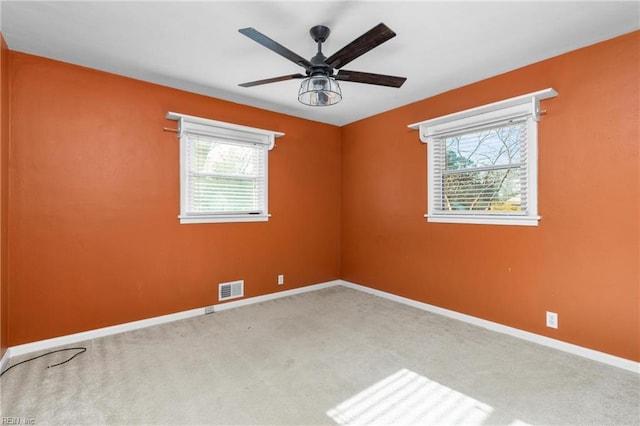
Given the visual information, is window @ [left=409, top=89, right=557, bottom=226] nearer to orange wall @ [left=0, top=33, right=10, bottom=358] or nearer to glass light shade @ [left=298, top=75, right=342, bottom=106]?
glass light shade @ [left=298, top=75, right=342, bottom=106]

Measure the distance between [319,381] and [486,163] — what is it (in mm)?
2643

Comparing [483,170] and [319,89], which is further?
[483,170]

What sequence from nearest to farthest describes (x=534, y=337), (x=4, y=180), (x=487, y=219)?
1. (x=4, y=180)
2. (x=534, y=337)
3. (x=487, y=219)

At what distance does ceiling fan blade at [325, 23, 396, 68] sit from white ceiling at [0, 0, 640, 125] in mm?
315

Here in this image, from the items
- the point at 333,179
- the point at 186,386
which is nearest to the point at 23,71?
the point at 186,386

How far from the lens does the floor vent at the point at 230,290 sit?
3.72 meters

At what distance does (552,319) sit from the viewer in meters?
2.72

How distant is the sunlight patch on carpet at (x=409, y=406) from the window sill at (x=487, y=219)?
5.57ft

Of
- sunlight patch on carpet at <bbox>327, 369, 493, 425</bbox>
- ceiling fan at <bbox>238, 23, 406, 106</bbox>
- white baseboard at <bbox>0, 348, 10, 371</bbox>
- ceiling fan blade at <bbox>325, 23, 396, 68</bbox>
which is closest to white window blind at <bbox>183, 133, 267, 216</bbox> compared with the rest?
ceiling fan at <bbox>238, 23, 406, 106</bbox>

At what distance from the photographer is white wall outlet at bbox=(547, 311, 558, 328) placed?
8.85ft

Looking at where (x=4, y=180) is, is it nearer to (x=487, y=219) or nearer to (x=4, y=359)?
(x=4, y=359)

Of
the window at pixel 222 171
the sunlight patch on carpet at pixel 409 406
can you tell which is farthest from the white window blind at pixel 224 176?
the sunlight patch on carpet at pixel 409 406

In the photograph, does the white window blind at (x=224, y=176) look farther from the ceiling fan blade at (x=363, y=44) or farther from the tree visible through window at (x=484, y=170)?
the tree visible through window at (x=484, y=170)

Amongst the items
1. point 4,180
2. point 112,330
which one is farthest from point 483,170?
point 4,180
